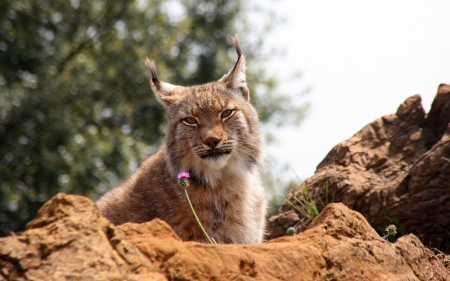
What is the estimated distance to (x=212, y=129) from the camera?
760 cm

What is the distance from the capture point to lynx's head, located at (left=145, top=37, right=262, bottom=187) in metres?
7.59

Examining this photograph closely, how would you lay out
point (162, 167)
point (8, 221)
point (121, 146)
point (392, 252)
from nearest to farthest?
point (392, 252)
point (162, 167)
point (8, 221)
point (121, 146)

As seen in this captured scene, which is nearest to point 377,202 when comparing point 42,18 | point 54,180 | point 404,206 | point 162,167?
point 404,206

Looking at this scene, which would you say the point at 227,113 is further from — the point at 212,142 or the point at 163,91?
the point at 163,91

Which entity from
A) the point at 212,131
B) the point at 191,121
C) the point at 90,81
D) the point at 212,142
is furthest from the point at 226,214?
the point at 90,81

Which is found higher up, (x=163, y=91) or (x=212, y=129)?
(x=163, y=91)

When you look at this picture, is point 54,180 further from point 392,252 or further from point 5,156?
point 392,252

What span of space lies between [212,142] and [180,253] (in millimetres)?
2994

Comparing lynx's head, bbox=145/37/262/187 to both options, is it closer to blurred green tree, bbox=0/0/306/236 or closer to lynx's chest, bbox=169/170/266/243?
lynx's chest, bbox=169/170/266/243

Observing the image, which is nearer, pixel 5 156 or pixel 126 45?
pixel 5 156

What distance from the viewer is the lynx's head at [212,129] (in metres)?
7.59

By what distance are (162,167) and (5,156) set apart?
→ 14187 millimetres

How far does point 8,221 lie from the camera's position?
20422mm

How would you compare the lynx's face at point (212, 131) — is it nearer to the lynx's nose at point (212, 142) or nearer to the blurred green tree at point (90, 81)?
the lynx's nose at point (212, 142)
